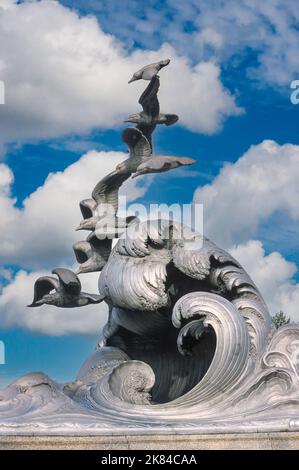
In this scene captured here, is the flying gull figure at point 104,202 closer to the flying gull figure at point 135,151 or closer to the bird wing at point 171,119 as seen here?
the flying gull figure at point 135,151

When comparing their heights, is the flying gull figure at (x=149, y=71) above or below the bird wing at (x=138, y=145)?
above

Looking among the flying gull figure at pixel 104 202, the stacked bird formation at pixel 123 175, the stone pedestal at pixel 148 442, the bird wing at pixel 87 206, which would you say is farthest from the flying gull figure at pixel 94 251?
the stone pedestal at pixel 148 442

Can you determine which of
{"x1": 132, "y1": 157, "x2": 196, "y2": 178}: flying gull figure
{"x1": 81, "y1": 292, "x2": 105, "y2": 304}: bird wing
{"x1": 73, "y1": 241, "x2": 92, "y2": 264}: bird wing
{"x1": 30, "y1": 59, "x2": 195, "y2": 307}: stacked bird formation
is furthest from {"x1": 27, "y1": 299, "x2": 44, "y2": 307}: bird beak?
{"x1": 132, "y1": 157, "x2": 196, "y2": 178}: flying gull figure

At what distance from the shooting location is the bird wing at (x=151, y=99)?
7.90 metres

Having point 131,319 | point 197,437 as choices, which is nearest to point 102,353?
point 131,319

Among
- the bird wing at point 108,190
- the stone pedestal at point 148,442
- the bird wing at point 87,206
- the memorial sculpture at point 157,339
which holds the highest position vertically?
the bird wing at point 108,190

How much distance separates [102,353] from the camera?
7582 mm

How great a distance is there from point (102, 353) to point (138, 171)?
1.94 m

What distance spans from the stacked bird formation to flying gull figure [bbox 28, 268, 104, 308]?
0.55 m

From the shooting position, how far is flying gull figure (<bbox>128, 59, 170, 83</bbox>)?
25.6 ft

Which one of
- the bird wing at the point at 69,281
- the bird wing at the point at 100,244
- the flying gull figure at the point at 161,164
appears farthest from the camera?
the bird wing at the point at 100,244

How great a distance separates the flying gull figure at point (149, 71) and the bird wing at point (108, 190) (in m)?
1.06

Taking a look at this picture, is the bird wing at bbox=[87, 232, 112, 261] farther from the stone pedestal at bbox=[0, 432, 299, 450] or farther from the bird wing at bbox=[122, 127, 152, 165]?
the stone pedestal at bbox=[0, 432, 299, 450]
